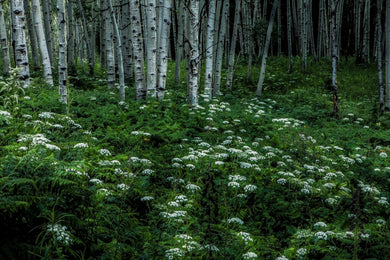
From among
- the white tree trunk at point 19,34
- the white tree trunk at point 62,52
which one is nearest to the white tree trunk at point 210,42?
the white tree trunk at point 62,52

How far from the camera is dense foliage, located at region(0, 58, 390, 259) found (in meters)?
2.93

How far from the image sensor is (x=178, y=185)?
16.0ft

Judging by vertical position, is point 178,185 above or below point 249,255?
above

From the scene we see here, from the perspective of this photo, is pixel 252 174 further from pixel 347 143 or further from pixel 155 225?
pixel 347 143

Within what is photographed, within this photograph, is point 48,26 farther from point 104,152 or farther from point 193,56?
point 104,152

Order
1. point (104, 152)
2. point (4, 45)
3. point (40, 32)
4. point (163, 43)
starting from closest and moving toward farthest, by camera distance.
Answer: point (104, 152) → point (163, 43) → point (40, 32) → point (4, 45)

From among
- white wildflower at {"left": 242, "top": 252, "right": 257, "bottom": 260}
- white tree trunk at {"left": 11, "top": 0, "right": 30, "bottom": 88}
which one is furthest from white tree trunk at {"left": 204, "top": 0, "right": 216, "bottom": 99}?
white wildflower at {"left": 242, "top": 252, "right": 257, "bottom": 260}

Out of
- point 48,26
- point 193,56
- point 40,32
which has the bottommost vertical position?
point 193,56

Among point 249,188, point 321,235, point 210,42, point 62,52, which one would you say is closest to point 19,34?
point 62,52

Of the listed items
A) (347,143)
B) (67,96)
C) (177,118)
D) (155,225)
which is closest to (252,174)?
(155,225)

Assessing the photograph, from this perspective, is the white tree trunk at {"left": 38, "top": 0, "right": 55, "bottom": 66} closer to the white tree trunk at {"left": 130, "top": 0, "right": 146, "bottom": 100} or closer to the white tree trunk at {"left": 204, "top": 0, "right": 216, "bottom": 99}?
the white tree trunk at {"left": 130, "top": 0, "right": 146, "bottom": 100}

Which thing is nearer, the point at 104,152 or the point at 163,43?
the point at 104,152

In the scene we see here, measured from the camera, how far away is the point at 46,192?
3084 mm

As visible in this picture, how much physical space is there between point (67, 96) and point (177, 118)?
9.72ft
